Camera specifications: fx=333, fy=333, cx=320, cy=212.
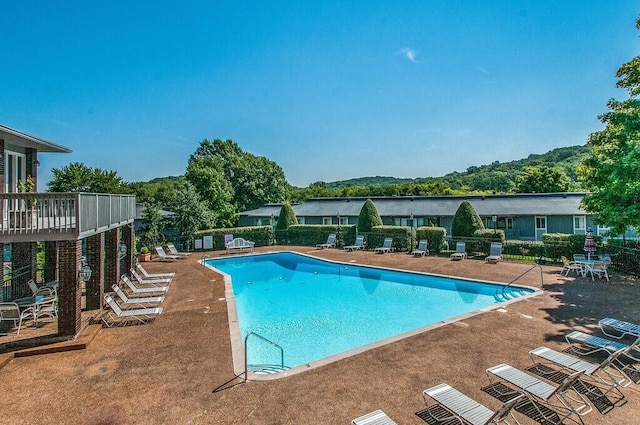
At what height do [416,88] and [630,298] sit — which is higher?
[416,88]

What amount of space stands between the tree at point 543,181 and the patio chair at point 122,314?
59.0 m

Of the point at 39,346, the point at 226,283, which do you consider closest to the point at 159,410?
the point at 39,346

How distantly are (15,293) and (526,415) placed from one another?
15.4 m

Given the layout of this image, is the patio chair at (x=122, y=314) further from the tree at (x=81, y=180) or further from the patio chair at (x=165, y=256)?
the tree at (x=81, y=180)

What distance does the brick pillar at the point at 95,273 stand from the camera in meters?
10.5

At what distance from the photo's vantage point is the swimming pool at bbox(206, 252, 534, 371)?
9.72m

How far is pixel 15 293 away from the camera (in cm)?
1177

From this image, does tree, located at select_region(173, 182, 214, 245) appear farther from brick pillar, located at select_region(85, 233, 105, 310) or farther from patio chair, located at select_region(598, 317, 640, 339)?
patio chair, located at select_region(598, 317, 640, 339)

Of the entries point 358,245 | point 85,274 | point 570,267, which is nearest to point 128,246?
point 85,274

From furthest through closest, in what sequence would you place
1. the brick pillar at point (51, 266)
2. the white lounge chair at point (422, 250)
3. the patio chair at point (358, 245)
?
the patio chair at point (358, 245) → the white lounge chair at point (422, 250) → the brick pillar at point (51, 266)

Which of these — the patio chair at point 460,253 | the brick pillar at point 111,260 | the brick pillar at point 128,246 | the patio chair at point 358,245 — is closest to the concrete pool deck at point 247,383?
the brick pillar at point 111,260

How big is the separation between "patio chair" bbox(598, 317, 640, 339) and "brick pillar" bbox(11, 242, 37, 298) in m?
17.9

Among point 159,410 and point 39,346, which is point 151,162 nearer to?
point 39,346

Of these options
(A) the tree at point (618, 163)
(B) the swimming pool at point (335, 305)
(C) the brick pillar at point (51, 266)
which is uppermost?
(A) the tree at point (618, 163)
